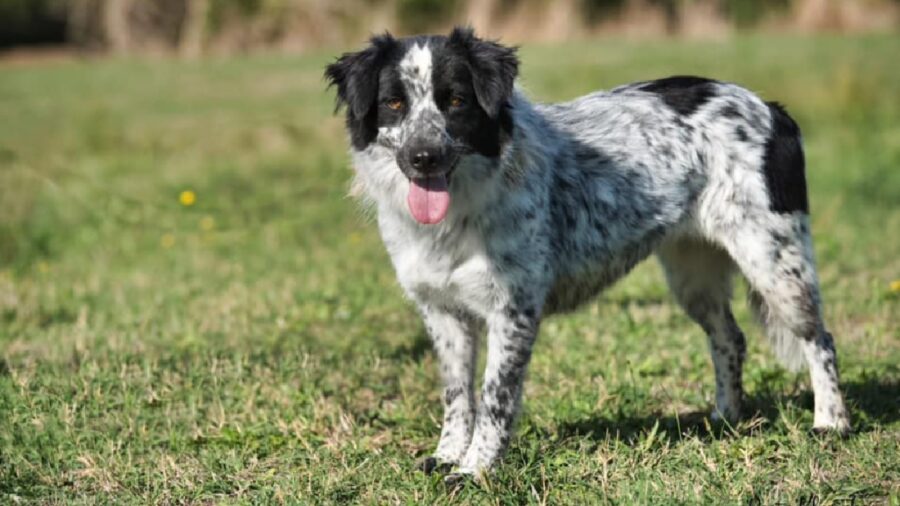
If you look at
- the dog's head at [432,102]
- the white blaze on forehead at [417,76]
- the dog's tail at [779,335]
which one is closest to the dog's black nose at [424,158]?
the dog's head at [432,102]

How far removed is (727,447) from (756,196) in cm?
119

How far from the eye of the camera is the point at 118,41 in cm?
3055

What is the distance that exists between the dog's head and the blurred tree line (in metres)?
19.5

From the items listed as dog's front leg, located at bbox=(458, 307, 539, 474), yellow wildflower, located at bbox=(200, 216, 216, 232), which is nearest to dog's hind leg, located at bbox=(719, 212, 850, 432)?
dog's front leg, located at bbox=(458, 307, 539, 474)

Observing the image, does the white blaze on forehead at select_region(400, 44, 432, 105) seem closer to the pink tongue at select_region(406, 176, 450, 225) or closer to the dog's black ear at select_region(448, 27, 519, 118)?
the dog's black ear at select_region(448, 27, 519, 118)

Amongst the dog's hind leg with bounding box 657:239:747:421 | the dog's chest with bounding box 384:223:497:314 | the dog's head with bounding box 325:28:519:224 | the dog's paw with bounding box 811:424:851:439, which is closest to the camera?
the dog's head with bounding box 325:28:519:224

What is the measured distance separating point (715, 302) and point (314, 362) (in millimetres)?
2204

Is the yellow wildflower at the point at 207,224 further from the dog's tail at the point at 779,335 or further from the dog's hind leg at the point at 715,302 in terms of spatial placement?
the dog's tail at the point at 779,335

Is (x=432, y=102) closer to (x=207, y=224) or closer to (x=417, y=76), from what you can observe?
(x=417, y=76)

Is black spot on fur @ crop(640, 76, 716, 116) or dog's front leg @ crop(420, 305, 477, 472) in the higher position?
black spot on fur @ crop(640, 76, 716, 116)

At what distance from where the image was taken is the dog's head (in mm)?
4898

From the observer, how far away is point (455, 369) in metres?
5.63

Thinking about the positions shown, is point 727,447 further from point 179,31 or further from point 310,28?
point 179,31

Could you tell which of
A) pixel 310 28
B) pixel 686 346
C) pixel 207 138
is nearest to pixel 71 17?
pixel 310 28
